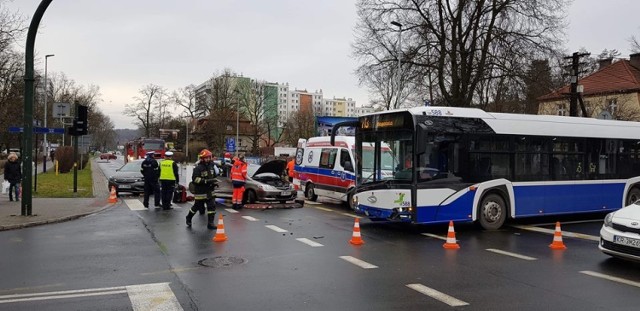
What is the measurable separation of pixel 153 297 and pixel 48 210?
1047 centimetres

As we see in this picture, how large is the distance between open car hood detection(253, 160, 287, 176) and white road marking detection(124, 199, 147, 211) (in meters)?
3.97

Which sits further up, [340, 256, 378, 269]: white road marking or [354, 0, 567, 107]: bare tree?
[354, 0, 567, 107]: bare tree

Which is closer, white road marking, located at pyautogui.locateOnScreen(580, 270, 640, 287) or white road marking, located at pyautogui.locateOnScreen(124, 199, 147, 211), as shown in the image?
white road marking, located at pyautogui.locateOnScreen(580, 270, 640, 287)

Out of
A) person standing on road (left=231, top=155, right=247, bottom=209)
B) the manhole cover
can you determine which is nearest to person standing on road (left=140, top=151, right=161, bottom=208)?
person standing on road (left=231, top=155, right=247, bottom=209)

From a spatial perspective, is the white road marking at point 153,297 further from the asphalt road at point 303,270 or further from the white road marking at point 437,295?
the white road marking at point 437,295

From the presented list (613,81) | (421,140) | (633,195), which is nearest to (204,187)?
(421,140)

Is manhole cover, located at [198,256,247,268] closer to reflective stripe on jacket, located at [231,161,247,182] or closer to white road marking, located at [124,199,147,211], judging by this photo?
reflective stripe on jacket, located at [231,161,247,182]

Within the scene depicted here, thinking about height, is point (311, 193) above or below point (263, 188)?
below

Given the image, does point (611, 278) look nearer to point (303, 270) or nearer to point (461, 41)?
point (303, 270)

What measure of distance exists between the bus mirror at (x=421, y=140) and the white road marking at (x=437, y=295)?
4553mm

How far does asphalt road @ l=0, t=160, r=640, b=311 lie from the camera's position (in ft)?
19.8

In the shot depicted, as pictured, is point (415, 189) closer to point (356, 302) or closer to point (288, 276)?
point (288, 276)

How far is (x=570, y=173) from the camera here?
1341 centimetres

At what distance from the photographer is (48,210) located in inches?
583
